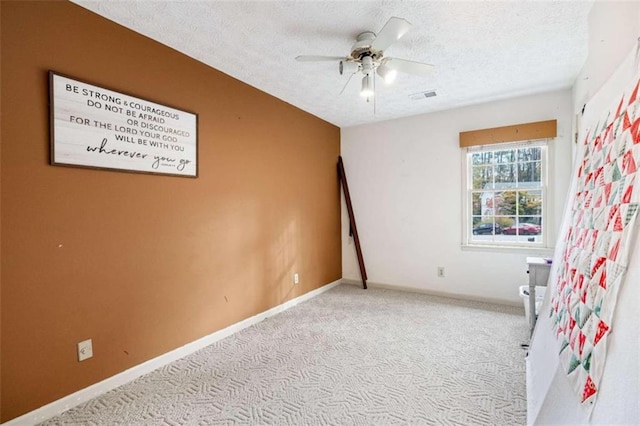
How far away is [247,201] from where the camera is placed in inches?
123

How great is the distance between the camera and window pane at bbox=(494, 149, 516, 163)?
3660mm

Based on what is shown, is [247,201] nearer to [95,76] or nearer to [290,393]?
[95,76]

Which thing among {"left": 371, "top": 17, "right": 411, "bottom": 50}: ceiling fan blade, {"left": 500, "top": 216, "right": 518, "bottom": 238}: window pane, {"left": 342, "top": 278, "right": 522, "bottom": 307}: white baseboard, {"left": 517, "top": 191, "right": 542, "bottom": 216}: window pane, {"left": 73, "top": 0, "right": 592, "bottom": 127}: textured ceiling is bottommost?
{"left": 342, "top": 278, "right": 522, "bottom": 307}: white baseboard

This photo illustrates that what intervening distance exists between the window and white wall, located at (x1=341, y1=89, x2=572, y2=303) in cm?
12

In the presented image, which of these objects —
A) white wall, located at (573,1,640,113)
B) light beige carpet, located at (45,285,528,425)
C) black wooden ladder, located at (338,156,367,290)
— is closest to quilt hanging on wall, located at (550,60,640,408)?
white wall, located at (573,1,640,113)

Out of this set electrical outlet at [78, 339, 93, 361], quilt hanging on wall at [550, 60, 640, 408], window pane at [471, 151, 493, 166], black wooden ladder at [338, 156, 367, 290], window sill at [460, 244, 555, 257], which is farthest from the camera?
black wooden ladder at [338, 156, 367, 290]

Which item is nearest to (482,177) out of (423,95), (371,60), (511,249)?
(511,249)

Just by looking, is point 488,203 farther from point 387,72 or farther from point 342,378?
point 342,378

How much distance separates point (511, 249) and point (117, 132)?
4.21m

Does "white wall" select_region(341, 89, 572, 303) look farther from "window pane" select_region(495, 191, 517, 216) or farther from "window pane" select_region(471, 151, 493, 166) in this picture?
"window pane" select_region(495, 191, 517, 216)

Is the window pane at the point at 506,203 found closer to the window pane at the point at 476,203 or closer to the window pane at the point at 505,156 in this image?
the window pane at the point at 476,203

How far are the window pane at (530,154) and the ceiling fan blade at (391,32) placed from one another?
102 inches

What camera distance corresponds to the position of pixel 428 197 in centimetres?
410

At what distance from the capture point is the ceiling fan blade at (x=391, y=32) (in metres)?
1.78
